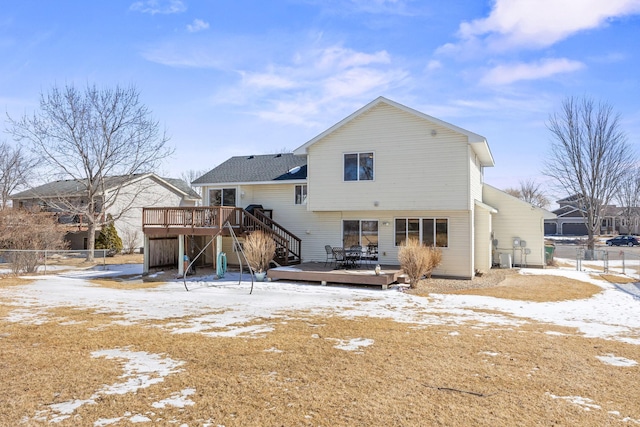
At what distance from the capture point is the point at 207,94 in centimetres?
1720

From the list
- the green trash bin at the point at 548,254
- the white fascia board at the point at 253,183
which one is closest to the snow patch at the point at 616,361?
the white fascia board at the point at 253,183

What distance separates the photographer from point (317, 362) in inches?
237

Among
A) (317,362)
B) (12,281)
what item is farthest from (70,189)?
(317,362)

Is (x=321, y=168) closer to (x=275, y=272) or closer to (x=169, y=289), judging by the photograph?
(x=275, y=272)

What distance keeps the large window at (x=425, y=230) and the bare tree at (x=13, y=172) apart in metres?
32.3

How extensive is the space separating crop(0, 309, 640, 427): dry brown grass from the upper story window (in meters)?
9.89

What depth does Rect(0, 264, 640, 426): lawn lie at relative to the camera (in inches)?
170

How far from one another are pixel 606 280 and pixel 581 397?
1488 centimetres

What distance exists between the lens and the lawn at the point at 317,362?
4324 millimetres

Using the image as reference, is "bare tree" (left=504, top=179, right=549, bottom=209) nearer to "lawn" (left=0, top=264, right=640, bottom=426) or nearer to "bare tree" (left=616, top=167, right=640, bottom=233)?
"bare tree" (left=616, top=167, right=640, bottom=233)

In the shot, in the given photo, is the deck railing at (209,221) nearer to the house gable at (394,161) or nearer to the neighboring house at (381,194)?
the neighboring house at (381,194)

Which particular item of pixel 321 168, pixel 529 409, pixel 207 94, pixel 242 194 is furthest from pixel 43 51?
pixel 529 409

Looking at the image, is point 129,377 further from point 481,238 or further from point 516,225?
point 516,225

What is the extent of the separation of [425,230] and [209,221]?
8.83 meters
